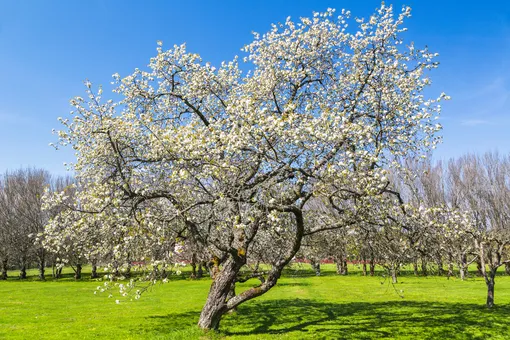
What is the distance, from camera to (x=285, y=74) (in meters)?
17.8

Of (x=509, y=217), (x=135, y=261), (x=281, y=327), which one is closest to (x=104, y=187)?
(x=135, y=261)

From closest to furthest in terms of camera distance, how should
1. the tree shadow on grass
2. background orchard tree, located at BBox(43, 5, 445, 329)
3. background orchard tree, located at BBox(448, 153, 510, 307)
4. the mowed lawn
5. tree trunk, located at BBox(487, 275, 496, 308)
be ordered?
background orchard tree, located at BBox(43, 5, 445, 329), the tree shadow on grass, the mowed lawn, tree trunk, located at BBox(487, 275, 496, 308), background orchard tree, located at BBox(448, 153, 510, 307)

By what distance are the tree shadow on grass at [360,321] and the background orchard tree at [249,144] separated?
9.94 feet

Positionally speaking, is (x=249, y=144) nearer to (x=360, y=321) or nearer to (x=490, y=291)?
(x=360, y=321)

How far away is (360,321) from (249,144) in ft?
40.9

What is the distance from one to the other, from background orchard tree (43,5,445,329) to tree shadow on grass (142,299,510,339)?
9.94ft

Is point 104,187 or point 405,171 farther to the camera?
point 104,187

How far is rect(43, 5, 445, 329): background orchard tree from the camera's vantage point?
1235 centimetres

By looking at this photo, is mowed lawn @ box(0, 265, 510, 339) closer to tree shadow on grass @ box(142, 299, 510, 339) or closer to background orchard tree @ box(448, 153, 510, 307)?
tree shadow on grass @ box(142, 299, 510, 339)

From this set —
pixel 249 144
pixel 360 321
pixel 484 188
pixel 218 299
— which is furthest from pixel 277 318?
pixel 484 188

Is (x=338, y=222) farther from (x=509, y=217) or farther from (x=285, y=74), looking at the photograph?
(x=509, y=217)

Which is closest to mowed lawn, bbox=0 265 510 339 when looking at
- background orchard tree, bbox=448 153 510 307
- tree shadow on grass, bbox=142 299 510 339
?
tree shadow on grass, bbox=142 299 510 339

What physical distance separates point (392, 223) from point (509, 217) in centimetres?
5204

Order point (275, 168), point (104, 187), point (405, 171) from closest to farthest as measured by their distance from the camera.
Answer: point (275, 168) < point (405, 171) < point (104, 187)
